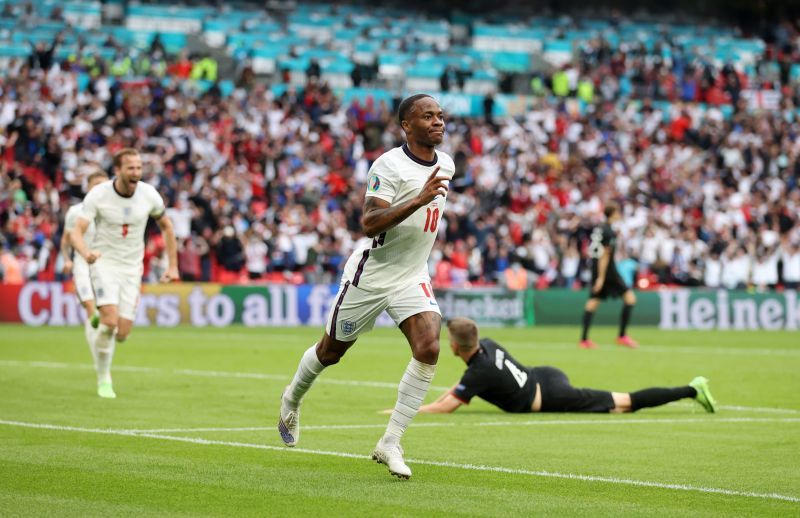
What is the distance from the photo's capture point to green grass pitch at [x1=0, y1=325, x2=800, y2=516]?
25.9ft

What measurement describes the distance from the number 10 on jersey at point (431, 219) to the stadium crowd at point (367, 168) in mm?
22340

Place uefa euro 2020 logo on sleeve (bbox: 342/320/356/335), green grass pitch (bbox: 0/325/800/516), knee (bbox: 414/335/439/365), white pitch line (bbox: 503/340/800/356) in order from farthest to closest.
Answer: white pitch line (bbox: 503/340/800/356), uefa euro 2020 logo on sleeve (bbox: 342/320/356/335), knee (bbox: 414/335/439/365), green grass pitch (bbox: 0/325/800/516)

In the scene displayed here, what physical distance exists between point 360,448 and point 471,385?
2.30 meters

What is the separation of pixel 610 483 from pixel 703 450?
220cm

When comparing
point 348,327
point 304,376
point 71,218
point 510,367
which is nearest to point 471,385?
point 510,367

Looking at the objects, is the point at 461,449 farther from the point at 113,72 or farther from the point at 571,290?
the point at 113,72

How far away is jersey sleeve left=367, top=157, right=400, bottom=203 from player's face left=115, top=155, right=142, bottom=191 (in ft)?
19.9

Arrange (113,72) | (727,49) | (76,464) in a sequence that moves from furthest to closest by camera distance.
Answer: (727,49) → (113,72) → (76,464)

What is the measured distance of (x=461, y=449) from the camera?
34.8ft

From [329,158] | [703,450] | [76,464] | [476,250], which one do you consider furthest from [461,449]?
[329,158]

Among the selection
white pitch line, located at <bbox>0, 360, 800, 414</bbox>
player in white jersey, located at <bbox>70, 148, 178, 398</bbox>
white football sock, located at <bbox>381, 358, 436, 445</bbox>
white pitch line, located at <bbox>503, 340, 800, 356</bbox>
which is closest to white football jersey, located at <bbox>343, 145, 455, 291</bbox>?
white football sock, located at <bbox>381, 358, 436, 445</bbox>

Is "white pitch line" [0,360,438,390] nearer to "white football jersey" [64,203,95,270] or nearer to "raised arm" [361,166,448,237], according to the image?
"white football jersey" [64,203,95,270]

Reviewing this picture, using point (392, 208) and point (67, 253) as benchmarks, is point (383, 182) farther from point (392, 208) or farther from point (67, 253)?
point (67, 253)

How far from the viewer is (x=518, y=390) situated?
13070mm
